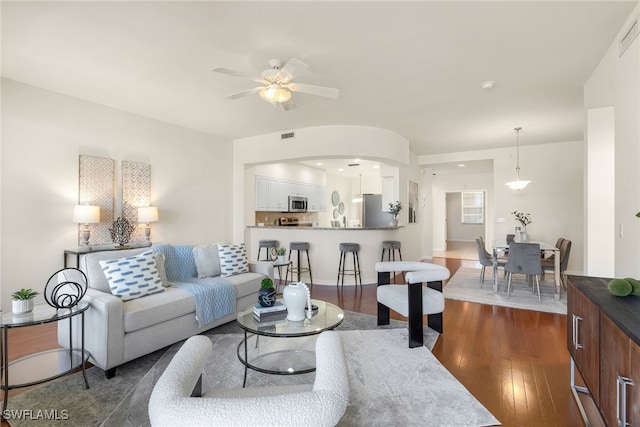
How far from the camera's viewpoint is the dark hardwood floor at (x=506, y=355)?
6.65ft

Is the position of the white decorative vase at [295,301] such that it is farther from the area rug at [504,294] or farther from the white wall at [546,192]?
the white wall at [546,192]

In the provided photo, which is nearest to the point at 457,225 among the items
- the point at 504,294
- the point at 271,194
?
the point at 504,294

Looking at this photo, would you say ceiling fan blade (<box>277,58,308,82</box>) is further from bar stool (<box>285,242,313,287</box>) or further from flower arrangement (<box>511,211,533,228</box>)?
flower arrangement (<box>511,211,533,228</box>)

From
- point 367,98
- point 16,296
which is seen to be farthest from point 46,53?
point 367,98

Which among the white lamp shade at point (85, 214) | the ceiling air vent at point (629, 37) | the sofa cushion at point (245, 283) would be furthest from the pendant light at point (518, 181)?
the white lamp shade at point (85, 214)

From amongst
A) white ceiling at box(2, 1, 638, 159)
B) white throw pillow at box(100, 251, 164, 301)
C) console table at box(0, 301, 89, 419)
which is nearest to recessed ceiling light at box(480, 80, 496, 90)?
white ceiling at box(2, 1, 638, 159)

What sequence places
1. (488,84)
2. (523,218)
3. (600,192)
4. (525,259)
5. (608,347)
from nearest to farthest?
1. (608,347)
2. (600,192)
3. (488,84)
4. (525,259)
5. (523,218)

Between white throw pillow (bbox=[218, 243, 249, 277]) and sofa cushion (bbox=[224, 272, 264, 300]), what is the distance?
0.09 metres

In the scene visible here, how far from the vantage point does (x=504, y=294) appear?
475cm

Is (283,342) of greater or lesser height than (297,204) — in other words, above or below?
below

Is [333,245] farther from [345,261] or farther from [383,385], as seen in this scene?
[383,385]

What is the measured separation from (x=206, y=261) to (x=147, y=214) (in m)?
1.62

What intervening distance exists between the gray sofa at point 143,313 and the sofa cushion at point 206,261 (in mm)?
16

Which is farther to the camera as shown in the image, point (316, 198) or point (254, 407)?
point (316, 198)
